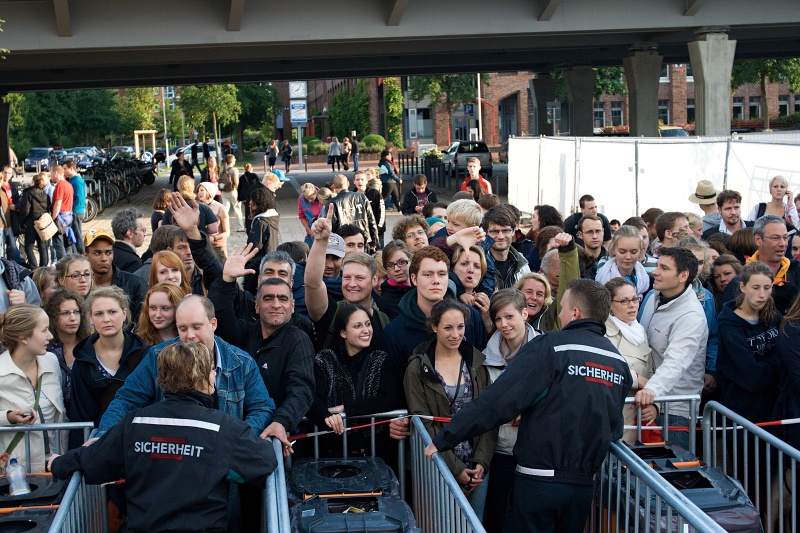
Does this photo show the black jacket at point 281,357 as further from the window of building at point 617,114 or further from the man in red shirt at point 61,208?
the window of building at point 617,114

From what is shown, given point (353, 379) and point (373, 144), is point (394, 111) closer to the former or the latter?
point (373, 144)

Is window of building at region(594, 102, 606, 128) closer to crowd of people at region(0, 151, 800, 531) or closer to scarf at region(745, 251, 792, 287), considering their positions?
crowd of people at region(0, 151, 800, 531)

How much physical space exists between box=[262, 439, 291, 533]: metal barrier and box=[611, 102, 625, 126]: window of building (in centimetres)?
7207

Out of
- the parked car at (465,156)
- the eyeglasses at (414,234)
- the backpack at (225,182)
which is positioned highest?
the parked car at (465,156)

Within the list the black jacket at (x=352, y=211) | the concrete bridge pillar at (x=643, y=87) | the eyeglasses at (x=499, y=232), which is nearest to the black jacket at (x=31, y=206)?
the black jacket at (x=352, y=211)

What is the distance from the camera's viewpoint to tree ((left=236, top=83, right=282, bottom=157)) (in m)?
62.8

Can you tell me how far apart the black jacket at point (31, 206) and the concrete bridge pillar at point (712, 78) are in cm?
1784

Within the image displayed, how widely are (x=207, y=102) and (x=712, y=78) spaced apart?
34509 millimetres

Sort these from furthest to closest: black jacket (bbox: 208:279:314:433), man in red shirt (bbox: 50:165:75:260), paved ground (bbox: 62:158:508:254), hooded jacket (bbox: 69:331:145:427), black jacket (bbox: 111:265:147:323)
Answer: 1. paved ground (bbox: 62:158:508:254)
2. man in red shirt (bbox: 50:165:75:260)
3. black jacket (bbox: 111:265:147:323)
4. hooded jacket (bbox: 69:331:145:427)
5. black jacket (bbox: 208:279:314:433)

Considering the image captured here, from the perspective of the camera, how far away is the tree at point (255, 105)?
62750 mm

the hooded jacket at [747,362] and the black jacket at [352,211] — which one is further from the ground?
the black jacket at [352,211]

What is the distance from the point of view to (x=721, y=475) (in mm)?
4941

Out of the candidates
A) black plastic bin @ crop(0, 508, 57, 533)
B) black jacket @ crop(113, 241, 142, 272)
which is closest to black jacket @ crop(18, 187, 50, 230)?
black jacket @ crop(113, 241, 142, 272)

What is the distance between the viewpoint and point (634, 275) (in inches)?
306
